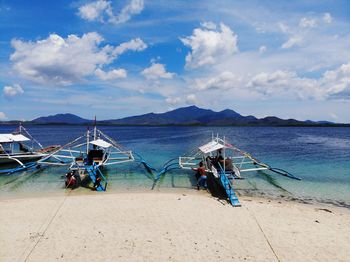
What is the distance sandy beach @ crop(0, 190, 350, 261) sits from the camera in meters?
9.95

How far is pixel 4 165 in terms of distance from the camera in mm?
30359

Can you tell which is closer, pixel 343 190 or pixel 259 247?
pixel 259 247

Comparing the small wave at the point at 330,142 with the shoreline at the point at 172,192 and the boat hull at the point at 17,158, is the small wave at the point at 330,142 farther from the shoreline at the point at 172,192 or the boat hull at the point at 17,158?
the boat hull at the point at 17,158

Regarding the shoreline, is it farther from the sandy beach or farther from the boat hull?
the boat hull

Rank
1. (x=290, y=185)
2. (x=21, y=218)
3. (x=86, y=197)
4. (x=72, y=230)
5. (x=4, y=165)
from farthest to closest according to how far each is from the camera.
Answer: (x=4, y=165), (x=290, y=185), (x=86, y=197), (x=21, y=218), (x=72, y=230)

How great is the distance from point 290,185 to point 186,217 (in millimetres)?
11521

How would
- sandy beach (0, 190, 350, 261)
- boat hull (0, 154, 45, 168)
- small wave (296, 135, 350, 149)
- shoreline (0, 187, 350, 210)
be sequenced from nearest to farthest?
sandy beach (0, 190, 350, 261) → shoreline (0, 187, 350, 210) → boat hull (0, 154, 45, 168) → small wave (296, 135, 350, 149)

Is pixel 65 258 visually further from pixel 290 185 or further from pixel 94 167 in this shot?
pixel 290 185

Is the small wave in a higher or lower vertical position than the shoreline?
higher

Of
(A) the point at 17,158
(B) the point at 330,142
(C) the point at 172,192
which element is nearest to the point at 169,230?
(C) the point at 172,192

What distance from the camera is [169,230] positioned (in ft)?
39.3

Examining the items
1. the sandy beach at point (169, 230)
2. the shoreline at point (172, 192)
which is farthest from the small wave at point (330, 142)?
the sandy beach at point (169, 230)

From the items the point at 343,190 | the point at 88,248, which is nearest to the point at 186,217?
the point at 88,248

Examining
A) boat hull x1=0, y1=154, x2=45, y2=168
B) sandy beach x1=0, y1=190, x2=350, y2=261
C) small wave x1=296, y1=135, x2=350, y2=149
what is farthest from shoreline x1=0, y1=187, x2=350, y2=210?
small wave x1=296, y1=135, x2=350, y2=149
